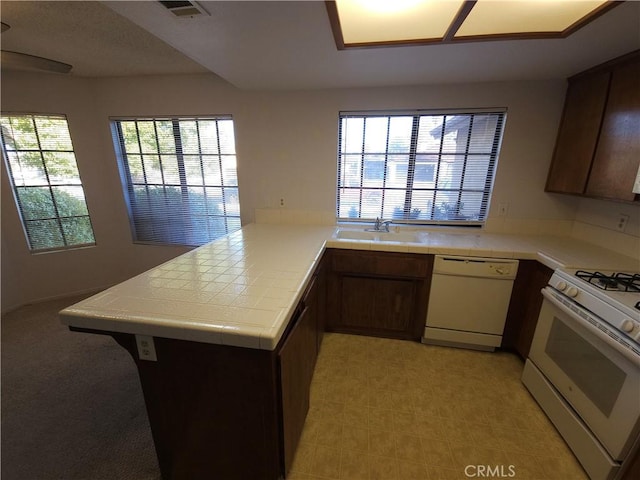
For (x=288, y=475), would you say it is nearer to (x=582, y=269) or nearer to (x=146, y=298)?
(x=146, y=298)

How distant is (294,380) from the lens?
122 centimetres

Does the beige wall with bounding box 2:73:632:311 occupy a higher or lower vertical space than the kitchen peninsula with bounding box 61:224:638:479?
higher

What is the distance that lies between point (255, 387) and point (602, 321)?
1.66 meters

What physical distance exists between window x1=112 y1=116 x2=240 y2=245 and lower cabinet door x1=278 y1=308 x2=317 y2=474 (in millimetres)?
2018

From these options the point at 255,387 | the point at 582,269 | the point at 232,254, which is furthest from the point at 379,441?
the point at 582,269

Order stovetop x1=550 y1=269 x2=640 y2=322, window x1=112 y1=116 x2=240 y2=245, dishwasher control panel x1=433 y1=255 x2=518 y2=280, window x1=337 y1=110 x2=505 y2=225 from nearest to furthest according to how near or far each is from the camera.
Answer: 1. stovetop x1=550 y1=269 x2=640 y2=322
2. dishwasher control panel x1=433 y1=255 x2=518 y2=280
3. window x1=337 y1=110 x2=505 y2=225
4. window x1=112 y1=116 x2=240 y2=245

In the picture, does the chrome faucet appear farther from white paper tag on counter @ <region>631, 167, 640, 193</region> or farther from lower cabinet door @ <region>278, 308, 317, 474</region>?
white paper tag on counter @ <region>631, 167, 640, 193</region>

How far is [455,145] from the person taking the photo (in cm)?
241

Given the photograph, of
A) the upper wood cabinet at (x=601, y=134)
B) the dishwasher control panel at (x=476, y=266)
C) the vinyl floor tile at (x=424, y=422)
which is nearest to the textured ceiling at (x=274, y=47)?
the upper wood cabinet at (x=601, y=134)

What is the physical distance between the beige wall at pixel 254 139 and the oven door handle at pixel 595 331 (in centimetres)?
105

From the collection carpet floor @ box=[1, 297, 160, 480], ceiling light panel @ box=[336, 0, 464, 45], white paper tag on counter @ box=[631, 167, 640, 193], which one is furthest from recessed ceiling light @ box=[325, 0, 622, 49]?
carpet floor @ box=[1, 297, 160, 480]

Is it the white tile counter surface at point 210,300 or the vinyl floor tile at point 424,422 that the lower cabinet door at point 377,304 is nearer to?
the vinyl floor tile at point 424,422

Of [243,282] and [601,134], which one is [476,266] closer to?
[601,134]

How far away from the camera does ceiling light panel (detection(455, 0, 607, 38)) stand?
1.15 metres
